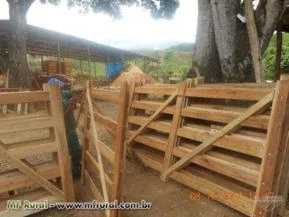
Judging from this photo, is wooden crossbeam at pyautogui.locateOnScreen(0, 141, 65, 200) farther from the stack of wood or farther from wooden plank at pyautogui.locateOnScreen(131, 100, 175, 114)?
the stack of wood

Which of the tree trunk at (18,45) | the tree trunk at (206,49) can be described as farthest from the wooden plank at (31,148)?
the tree trunk at (18,45)

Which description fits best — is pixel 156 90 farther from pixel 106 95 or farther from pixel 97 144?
pixel 97 144

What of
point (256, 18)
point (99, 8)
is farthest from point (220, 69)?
point (99, 8)

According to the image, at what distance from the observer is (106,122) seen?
3.55 meters

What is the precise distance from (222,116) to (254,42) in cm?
253

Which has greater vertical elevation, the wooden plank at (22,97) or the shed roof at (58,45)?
the shed roof at (58,45)

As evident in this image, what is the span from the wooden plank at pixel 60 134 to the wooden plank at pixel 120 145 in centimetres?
105

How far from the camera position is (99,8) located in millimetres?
15312

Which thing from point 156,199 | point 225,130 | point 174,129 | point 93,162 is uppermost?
point 225,130

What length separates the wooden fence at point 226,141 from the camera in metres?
3.02

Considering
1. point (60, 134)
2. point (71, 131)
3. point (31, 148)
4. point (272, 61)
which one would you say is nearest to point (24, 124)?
point (31, 148)

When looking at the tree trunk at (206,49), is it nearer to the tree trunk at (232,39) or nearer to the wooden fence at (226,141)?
the tree trunk at (232,39)

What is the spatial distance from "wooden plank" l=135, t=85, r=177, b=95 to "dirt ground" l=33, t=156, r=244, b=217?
60.5 inches

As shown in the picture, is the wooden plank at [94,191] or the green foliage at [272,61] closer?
the wooden plank at [94,191]
